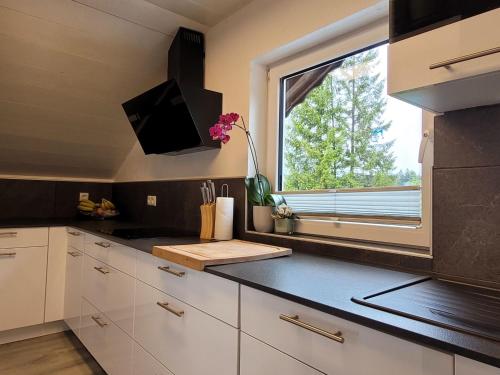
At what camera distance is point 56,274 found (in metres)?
2.57

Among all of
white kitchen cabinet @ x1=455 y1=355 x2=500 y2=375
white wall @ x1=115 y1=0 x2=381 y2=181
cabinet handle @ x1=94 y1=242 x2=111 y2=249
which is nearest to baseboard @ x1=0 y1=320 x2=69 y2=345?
cabinet handle @ x1=94 y1=242 x2=111 y2=249

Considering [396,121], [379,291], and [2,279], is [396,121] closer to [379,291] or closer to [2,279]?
[379,291]

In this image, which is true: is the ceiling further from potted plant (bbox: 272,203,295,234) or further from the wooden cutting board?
the wooden cutting board

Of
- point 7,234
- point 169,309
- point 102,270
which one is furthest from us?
point 7,234

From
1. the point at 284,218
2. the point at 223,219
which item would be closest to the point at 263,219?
the point at 284,218

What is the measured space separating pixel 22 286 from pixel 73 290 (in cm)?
36

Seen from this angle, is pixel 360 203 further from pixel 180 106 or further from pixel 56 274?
pixel 56 274

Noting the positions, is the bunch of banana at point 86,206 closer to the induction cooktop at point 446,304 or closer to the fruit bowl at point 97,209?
the fruit bowl at point 97,209

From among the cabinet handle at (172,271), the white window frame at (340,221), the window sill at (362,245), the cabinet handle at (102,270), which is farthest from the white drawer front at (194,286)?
the white window frame at (340,221)

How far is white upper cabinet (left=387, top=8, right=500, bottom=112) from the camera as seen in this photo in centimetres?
76

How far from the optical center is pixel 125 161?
3227mm

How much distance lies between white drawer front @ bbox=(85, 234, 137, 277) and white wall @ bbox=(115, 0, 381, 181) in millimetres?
698

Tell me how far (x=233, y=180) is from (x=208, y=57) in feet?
2.91

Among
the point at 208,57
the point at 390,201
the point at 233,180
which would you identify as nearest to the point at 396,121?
the point at 390,201
